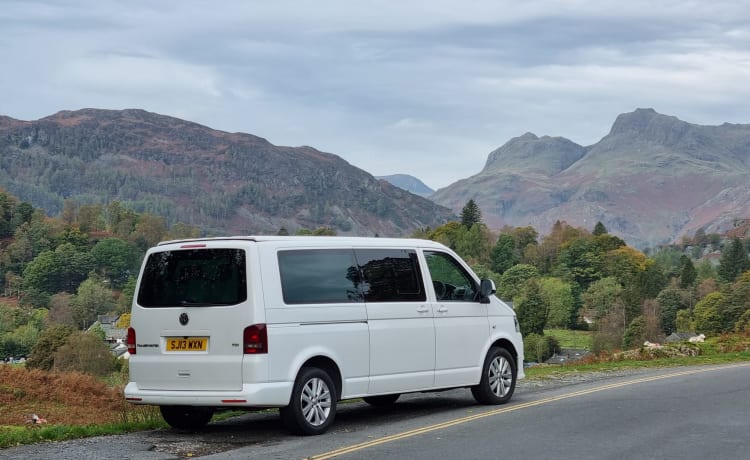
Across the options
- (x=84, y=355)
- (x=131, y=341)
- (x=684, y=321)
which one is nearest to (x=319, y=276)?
(x=131, y=341)

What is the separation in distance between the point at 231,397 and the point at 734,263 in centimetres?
18859

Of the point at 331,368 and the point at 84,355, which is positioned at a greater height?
the point at 331,368

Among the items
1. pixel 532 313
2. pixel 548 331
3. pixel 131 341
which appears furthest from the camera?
pixel 548 331

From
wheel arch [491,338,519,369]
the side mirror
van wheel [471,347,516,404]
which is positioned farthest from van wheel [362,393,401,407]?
the side mirror

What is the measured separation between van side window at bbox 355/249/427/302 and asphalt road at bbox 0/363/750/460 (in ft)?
5.37

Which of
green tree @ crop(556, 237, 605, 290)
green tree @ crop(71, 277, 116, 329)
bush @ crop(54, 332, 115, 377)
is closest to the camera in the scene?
bush @ crop(54, 332, 115, 377)

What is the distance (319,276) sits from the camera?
38.5ft

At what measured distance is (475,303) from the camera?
14.0 metres

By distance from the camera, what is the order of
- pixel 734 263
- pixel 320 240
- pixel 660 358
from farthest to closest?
pixel 734 263 < pixel 660 358 < pixel 320 240

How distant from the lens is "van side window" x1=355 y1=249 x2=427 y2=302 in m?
12.4

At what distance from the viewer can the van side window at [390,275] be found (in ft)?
40.8

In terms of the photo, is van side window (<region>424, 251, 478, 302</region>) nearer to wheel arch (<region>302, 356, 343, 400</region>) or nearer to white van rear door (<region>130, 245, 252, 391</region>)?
wheel arch (<region>302, 356, 343, 400</region>)

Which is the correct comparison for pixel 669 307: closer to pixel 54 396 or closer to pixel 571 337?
pixel 571 337

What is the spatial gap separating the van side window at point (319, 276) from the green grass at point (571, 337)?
131m
